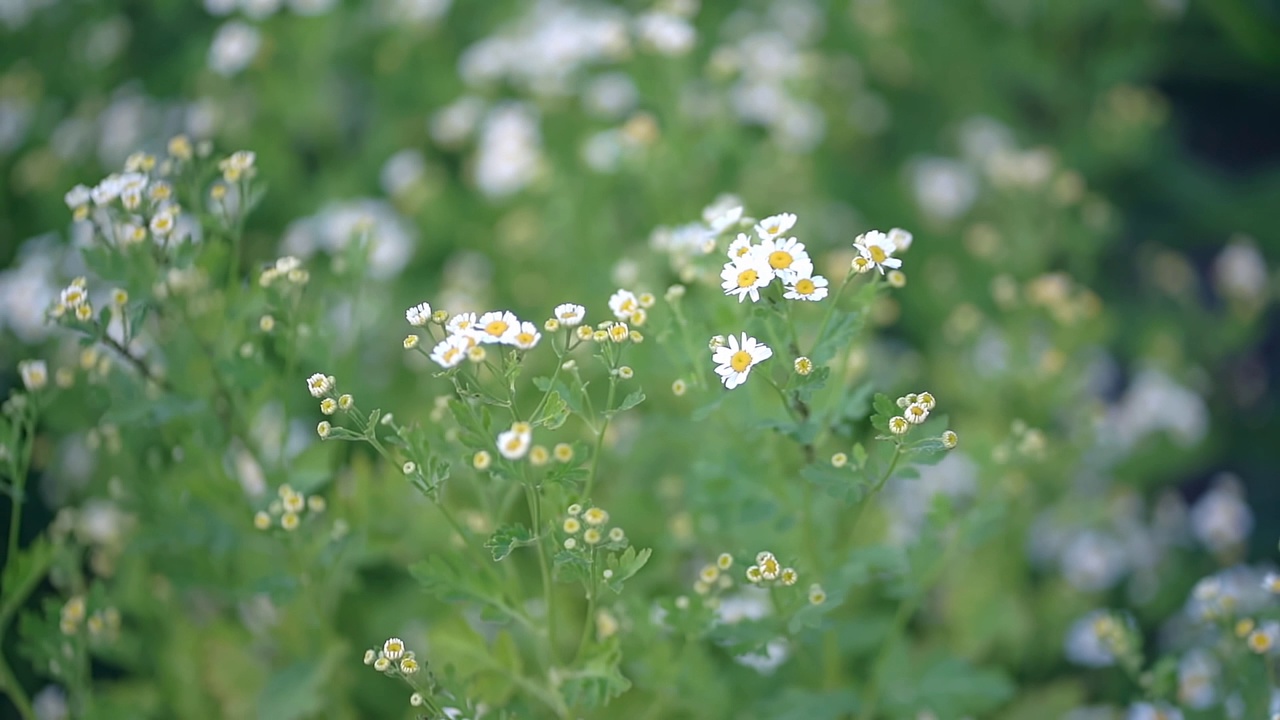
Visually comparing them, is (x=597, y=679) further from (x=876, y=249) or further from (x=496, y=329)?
(x=876, y=249)

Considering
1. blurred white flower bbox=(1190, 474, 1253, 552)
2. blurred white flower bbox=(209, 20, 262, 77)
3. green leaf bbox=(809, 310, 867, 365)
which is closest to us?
green leaf bbox=(809, 310, 867, 365)

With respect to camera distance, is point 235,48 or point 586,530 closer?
point 586,530

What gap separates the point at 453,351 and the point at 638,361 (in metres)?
0.71

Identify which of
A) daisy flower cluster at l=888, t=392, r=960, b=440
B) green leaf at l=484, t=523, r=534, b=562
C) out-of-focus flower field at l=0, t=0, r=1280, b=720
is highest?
daisy flower cluster at l=888, t=392, r=960, b=440

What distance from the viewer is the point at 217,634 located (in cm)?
207

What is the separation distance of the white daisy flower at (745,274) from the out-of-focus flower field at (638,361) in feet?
0.04

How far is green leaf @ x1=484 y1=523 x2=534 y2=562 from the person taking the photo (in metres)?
1.38

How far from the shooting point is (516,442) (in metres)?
1.30

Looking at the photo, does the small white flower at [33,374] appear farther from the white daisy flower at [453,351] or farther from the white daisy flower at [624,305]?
the white daisy flower at [624,305]

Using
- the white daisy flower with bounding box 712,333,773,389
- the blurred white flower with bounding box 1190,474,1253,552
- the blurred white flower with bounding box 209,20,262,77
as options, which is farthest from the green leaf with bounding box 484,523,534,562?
the blurred white flower with bounding box 209,20,262,77

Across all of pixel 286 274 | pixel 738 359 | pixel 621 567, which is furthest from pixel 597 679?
pixel 286 274

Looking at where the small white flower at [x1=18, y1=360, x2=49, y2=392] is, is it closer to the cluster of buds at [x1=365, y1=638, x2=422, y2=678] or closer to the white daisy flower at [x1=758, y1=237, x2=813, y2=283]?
the cluster of buds at [x1=365, y1=638, x2=422, y2=678]

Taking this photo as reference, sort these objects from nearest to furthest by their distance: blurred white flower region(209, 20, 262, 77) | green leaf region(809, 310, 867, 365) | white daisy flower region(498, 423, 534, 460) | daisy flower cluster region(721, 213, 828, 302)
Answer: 1. white daisy flower region(498, 423, 534, 460)
2. daisy flower cluster region(721, 213, 828, 302)
3. green leaf region(809, 310, 867, 365)
4. blurred white flower region(209, 20, 262, 77)

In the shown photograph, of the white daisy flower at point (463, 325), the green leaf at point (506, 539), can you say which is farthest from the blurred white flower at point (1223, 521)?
the white daisy flower at point (463, 325)
